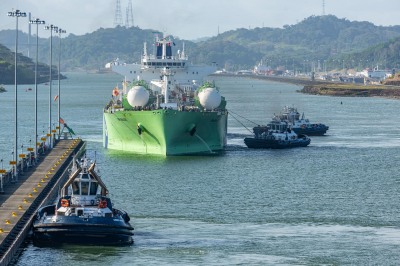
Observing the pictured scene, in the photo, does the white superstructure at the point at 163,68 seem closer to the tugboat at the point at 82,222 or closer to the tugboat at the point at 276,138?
the tugboat at the point at 276,138

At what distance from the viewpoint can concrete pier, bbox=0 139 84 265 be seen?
50.9 meters

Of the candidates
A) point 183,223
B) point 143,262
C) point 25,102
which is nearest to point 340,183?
point 183,223

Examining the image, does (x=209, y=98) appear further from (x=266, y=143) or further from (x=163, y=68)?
(x=163, y=68)

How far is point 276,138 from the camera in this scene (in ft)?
342

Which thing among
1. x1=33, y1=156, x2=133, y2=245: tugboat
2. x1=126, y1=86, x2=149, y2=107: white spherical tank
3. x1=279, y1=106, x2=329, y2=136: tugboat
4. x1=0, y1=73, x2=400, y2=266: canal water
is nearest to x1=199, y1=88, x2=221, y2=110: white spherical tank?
x1=0, y1=73, x2=400, y2=266: canal water

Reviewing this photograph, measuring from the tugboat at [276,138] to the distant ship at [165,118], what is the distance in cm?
298

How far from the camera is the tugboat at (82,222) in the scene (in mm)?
52031

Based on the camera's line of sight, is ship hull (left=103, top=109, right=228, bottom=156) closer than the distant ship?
Yes

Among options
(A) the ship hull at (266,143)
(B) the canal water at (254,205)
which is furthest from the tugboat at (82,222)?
(A) the ship hull at (266,143)

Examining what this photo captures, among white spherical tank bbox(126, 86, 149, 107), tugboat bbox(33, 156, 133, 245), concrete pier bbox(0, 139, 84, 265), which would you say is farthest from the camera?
white spherical tank bbox(126, 86, 149, 107)

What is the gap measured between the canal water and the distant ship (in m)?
1.58

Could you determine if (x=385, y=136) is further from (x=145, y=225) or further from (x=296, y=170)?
(x=145, y=225)

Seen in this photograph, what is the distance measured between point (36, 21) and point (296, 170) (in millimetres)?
20379

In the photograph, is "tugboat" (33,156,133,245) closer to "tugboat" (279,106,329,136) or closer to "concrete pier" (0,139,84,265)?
"concrete pier" (0,139,84,265)
